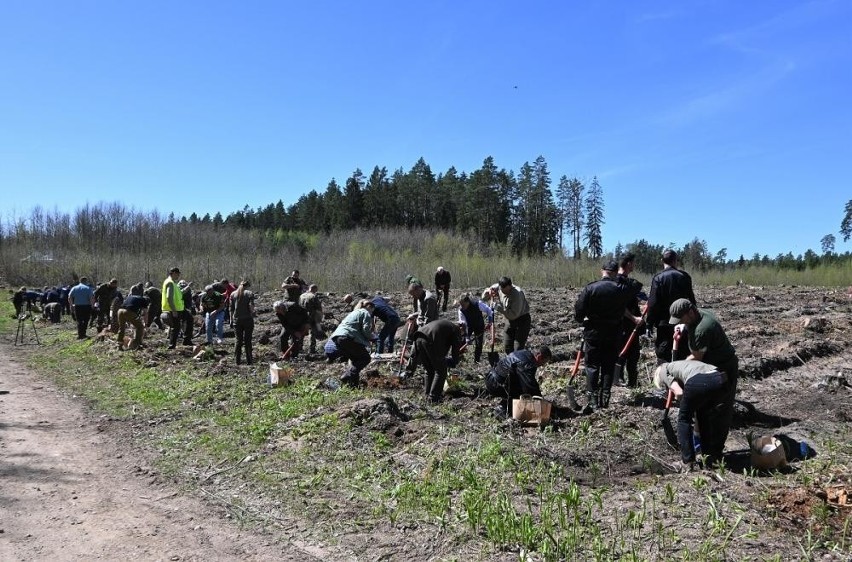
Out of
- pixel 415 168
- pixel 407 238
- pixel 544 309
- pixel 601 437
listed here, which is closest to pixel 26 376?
pixel 601 437

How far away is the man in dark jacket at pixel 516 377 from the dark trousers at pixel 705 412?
2023 mm

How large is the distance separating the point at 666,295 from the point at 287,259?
3469 centimetres

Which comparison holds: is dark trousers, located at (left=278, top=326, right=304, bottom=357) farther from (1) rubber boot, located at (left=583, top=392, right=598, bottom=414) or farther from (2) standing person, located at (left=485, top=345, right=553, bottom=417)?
(1) rubber boot, located at (left=583, top=392, right=598, bottom=414)

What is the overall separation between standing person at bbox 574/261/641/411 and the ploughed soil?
0.33m

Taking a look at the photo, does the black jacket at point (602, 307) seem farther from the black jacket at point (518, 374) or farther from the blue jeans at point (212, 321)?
the blue jeans at point (212, 321)

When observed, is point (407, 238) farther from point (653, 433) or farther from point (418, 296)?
point (653, 433)

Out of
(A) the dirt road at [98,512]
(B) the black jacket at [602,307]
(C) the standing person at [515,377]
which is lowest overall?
(A) the dirt road at [98,512]

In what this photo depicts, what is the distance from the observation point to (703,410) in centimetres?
555

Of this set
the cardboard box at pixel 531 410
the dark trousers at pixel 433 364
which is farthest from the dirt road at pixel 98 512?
the dark trousers at pixel 433 364

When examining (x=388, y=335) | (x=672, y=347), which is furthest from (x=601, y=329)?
(x=388, y=335)

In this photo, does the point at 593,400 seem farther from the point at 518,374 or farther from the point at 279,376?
the point at 279,376

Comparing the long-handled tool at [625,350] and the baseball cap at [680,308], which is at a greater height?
the baseball cap at [680,308]

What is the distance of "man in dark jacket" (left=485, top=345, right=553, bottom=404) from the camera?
23.9 ft

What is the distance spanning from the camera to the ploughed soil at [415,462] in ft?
14.2
